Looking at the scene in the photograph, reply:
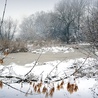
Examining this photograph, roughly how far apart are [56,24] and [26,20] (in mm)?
21302

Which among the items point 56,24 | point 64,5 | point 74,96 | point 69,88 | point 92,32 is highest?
point 64,5

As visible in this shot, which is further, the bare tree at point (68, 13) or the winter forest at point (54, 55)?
the bare tree at point (68, 13)

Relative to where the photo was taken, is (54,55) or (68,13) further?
(68,13)

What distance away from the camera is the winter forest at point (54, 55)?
312 centimetres

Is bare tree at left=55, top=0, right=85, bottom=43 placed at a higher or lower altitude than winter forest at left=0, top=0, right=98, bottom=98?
higher

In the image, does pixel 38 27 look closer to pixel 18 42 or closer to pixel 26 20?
pixel 26 20

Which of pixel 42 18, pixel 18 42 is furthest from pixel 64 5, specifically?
pixel 18 42

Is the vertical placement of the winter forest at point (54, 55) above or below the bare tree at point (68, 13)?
below

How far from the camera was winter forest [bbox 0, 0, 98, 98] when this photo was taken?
312 centimetres

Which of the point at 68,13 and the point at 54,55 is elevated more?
the point at 68,13

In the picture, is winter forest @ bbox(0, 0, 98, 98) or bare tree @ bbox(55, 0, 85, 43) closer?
winter forest @ bbox(0, 0, 98, 98)

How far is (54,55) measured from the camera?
2039 cm

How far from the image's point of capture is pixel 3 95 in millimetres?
6703

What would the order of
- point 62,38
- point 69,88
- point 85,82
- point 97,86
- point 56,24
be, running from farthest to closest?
1. point 56,24
2. point 62,38
3. point 85,82
4. point 97,86
5. point 69,88
